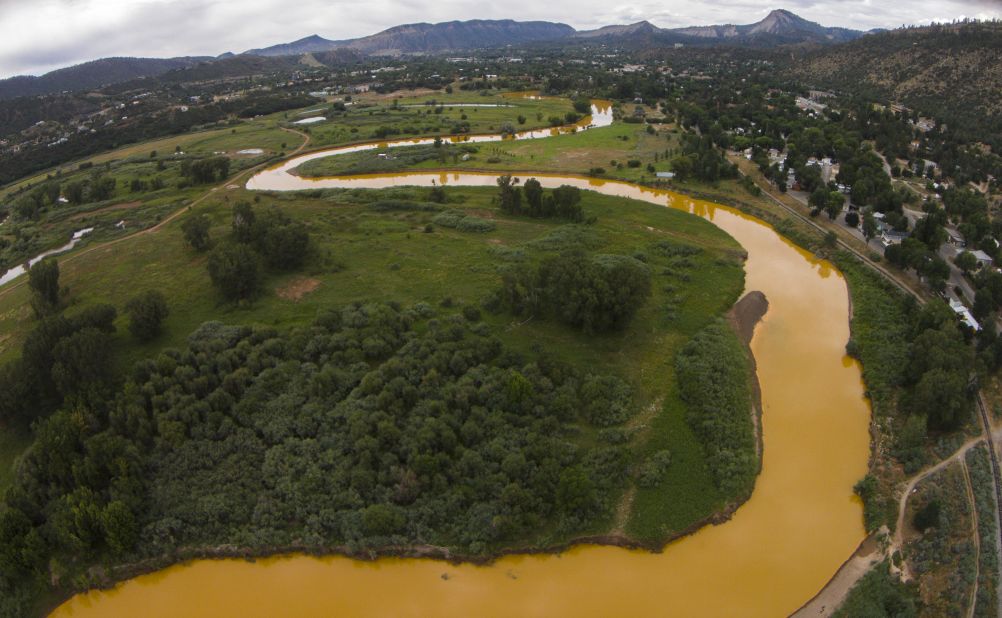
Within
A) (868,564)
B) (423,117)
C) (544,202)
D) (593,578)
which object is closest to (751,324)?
(868,564)

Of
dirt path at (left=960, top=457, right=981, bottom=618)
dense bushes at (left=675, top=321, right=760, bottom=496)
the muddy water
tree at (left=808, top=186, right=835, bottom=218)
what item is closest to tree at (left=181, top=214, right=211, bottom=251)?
the muddy water

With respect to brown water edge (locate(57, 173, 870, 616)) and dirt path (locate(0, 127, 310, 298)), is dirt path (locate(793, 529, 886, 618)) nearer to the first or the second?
brown water edge (locate(57, 173, 870, 616))

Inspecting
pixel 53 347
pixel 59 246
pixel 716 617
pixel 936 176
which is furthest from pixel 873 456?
pixel 59 246

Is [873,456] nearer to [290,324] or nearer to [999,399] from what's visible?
[999,399]

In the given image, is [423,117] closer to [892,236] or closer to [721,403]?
[892,236]

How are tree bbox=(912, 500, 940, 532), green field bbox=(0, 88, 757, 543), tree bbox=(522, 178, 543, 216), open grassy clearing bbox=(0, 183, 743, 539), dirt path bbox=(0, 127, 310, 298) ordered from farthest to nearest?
tree bbox=(522, 178, 543, 216) < dirt path bbox=(0, 127, 310, 298) < open grassy clearing bbox=(0, 183, 743, 539) < green field bbox=(0, 88, 757, 543) < tree bbox=(912, 500, 940, 532)

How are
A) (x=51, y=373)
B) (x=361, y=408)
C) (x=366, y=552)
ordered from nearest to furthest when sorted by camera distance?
(x=366, y=552)
(x=361, y=408)
(x=51, y=373)
